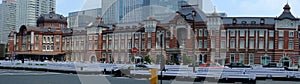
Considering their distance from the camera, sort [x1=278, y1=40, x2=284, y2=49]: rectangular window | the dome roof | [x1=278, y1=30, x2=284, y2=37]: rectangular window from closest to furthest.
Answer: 1. [x1=278, y1=30, x2=284, y2=37]: rectangular window
2. [x1=278, y1=40, x2=284, y2=49]: rectangular window
3. the dome roof

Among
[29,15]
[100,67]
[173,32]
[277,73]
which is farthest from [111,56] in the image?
[29,15]

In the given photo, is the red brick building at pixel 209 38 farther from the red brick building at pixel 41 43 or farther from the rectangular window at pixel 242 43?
the red brick building at pixel 41 43

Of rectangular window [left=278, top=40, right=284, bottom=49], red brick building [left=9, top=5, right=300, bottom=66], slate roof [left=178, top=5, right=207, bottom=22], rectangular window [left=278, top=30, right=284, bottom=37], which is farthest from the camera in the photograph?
slate roof [left=178, top=5, right=207, bottom=22]

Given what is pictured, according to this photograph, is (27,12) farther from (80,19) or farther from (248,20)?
(248,20)

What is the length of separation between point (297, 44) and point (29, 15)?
81433mm

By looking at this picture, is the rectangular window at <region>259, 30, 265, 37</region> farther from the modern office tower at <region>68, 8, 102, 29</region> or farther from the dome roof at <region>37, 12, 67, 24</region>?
the dome roof at <region>37, 12, 67, 24</region>

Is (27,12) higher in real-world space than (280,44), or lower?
higher

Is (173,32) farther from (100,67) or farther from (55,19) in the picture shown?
(55,19)

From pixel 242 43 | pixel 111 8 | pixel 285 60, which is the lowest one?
pixel 285 60

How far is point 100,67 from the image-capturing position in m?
30.0

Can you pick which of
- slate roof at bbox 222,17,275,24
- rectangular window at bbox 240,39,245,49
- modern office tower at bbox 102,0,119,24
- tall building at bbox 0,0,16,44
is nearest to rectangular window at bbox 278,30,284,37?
slate roof at bbox 222,17,275,24

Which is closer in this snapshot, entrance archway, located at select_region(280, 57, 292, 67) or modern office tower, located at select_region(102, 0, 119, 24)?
modern office tower, located at select_region(102, 0, 119, 24)

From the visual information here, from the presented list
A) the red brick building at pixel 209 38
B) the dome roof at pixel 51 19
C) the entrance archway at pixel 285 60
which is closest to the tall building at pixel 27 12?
the dome roof at pixel 51 19

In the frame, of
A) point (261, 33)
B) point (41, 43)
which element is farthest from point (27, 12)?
point (261, 33)
